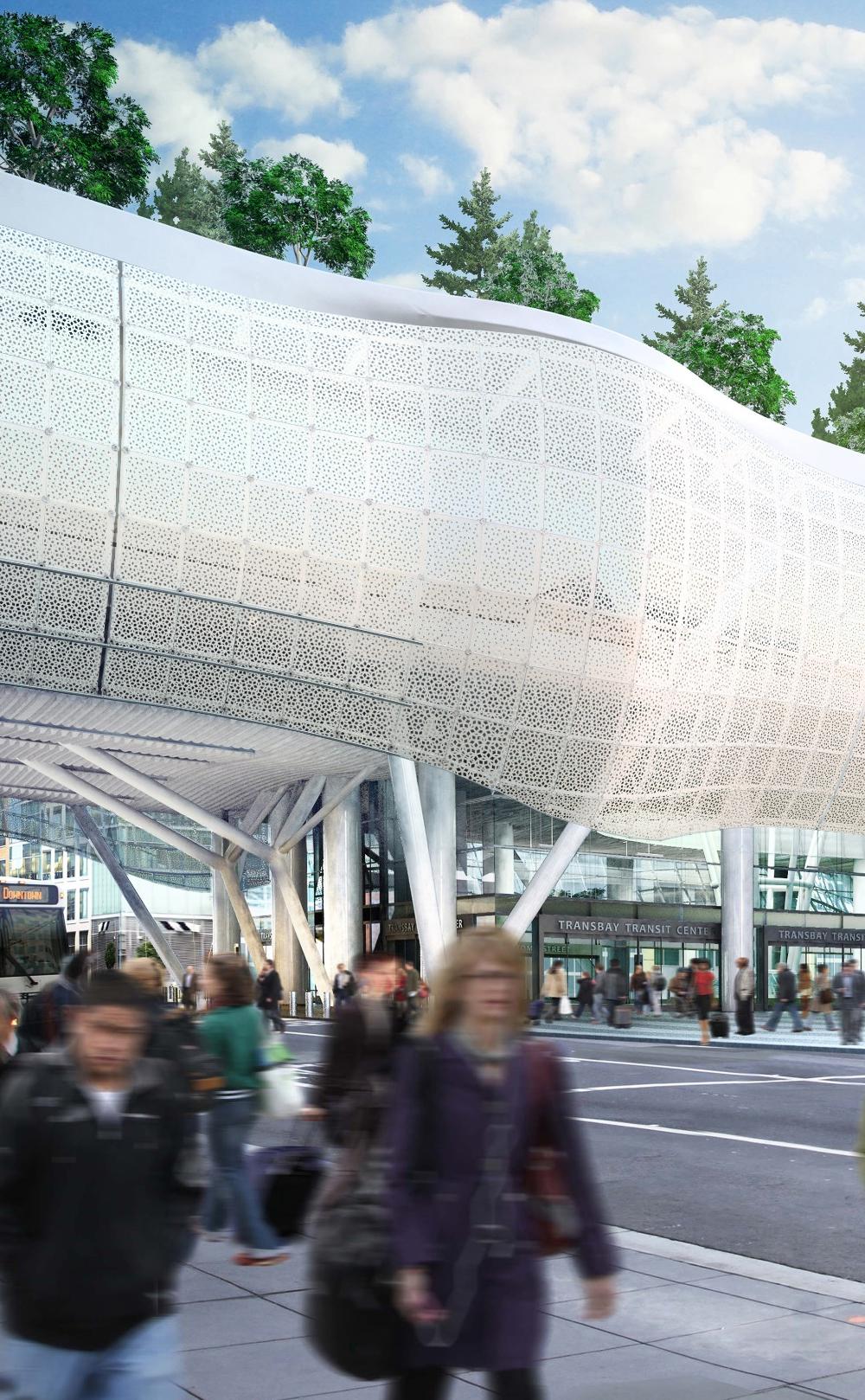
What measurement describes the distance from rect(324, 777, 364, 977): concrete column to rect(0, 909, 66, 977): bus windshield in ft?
59.9

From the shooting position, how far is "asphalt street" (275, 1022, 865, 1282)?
8.98m

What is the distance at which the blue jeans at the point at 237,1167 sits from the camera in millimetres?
7656

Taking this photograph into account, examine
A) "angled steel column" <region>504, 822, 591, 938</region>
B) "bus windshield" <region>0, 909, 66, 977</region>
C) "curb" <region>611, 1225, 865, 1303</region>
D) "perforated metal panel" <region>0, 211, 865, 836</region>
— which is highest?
"perforated metal panel" <region>0, 211, 865, 836</region>

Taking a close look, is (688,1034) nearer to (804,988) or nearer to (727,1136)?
(804,988)

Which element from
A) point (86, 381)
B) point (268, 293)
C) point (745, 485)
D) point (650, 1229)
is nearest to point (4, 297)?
point (86, 381)

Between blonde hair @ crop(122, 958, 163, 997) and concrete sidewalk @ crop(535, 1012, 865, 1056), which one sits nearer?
blonde hair @ crop(122, 958, 163, 997)

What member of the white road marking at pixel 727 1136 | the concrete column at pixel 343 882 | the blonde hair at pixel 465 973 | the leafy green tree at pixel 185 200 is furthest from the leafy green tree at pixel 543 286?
the blonde hair at pixel 465 973

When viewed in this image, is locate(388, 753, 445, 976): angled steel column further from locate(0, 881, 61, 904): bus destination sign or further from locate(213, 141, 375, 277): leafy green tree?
locate(213, 141, 375, 277): leafy green tree

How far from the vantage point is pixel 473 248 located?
221ft

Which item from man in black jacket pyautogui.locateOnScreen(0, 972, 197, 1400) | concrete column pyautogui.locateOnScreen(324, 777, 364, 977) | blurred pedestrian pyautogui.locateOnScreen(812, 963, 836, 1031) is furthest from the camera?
concrete column pyautogui.locateOnScreen(324, 777, 364, 977)

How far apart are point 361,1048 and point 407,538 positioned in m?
26.1

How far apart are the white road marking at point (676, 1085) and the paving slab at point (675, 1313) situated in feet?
37.1

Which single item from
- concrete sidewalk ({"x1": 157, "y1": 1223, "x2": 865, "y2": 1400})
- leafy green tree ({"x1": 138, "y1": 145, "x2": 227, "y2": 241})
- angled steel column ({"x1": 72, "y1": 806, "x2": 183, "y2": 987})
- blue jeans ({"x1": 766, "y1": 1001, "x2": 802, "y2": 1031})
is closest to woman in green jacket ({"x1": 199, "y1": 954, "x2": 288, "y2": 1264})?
concrete sidewalk ({"x1": 157, "y1": 1223, "x2": 865, "y2": 1400})

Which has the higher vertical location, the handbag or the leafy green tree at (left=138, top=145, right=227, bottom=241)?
the leafy green tree at (left=138, top=145, right=227, bottom=241)
